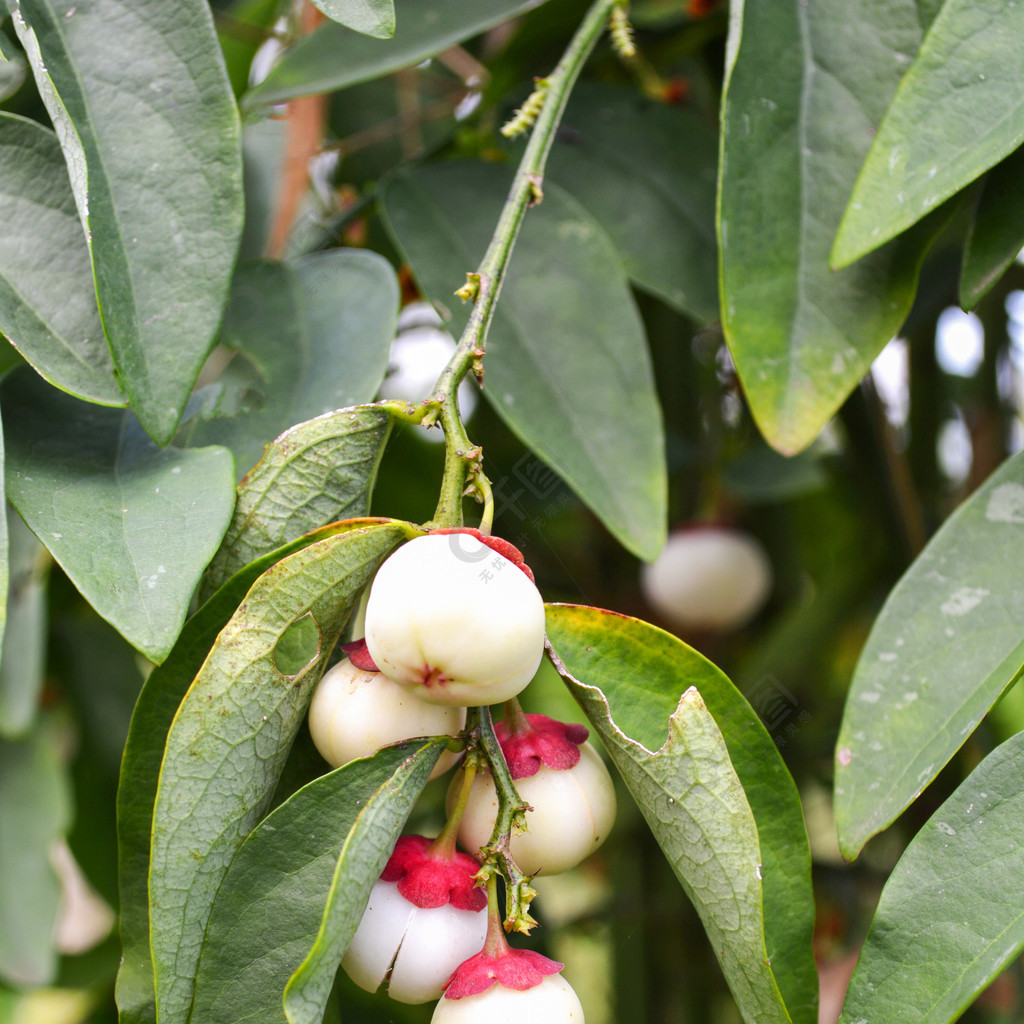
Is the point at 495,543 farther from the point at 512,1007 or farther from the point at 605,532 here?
the point at 605,532

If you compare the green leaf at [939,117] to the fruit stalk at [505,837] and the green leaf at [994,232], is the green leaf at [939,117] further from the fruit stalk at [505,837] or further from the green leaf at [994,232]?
the fruit stalk at [505,837]

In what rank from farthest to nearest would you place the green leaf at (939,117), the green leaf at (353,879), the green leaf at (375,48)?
the green leaf at (375,48)
the green leaf at (939,117)
the green leaf at (353,879)

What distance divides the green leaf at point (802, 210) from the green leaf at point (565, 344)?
2.6 inches

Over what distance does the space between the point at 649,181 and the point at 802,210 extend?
16 cm

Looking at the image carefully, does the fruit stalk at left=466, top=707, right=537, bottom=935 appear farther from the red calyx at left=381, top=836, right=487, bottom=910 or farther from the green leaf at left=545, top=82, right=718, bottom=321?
the green leaf at left=545, top=82, right=718, bottom=321

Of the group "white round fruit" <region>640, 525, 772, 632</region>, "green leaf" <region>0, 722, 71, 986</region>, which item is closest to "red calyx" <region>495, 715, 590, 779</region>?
"green leaf" <region>0, 722, 71, 986</region>

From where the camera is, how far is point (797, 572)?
1116 millimetres

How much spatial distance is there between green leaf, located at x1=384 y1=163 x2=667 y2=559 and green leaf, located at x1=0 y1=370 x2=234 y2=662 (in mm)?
146

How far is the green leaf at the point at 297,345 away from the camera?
1.43ft

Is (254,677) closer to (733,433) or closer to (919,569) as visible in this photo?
(919,569)

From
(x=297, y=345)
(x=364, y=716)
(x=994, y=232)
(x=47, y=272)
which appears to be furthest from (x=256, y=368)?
(x=994, y=232)

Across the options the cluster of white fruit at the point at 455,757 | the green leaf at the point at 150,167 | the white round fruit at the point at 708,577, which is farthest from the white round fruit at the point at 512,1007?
the white round fruit at the point at 708,577

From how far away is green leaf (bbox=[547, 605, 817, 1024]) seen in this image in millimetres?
315

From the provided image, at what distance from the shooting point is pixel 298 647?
328 millimetres
